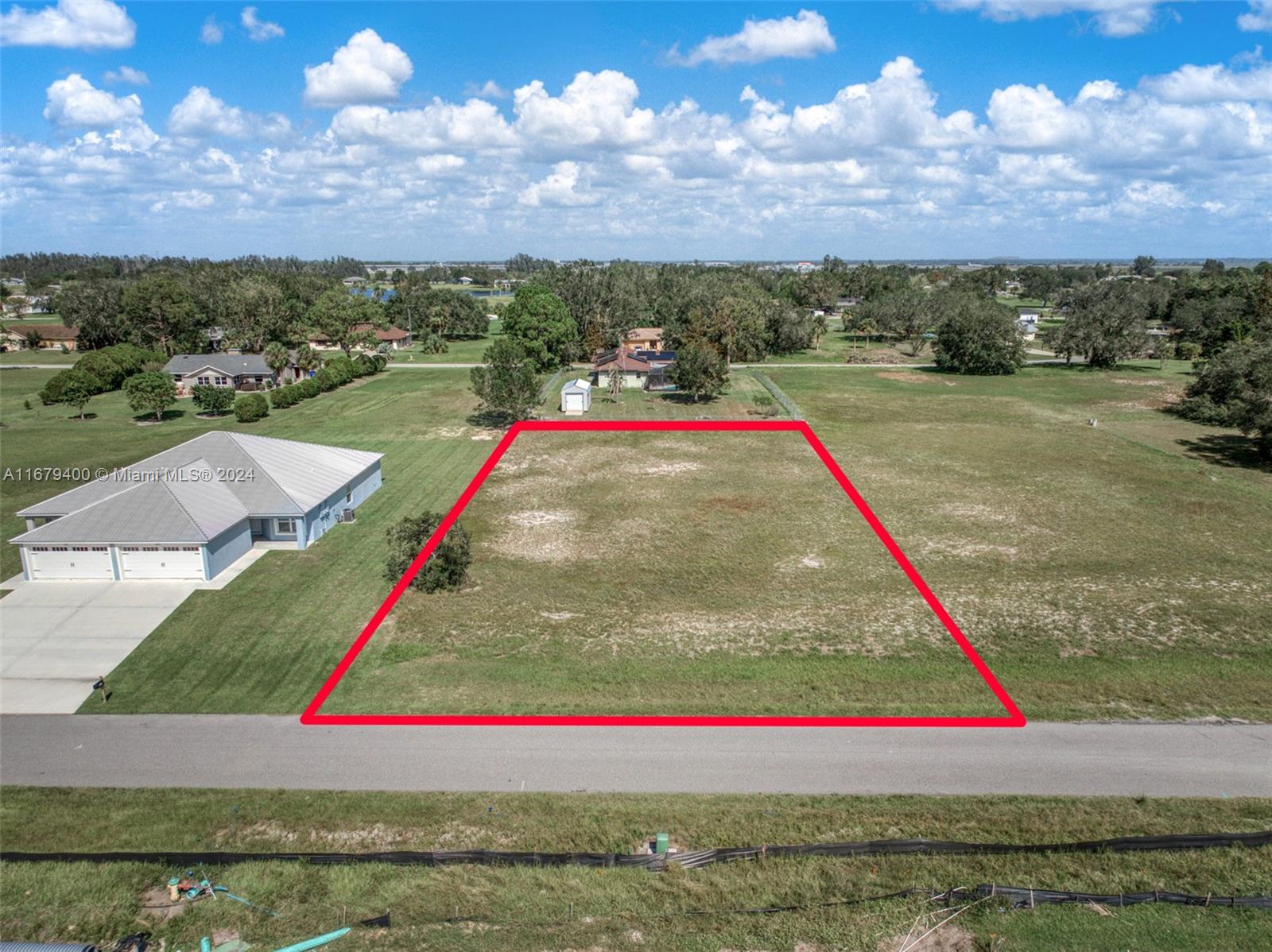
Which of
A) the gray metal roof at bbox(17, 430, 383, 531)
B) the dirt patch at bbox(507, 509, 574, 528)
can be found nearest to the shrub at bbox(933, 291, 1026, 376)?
the dirt patch at bbox(507, 509, 574, 528)

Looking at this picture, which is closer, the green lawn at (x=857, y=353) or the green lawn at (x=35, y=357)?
the green lawn at (x=35, y=357)

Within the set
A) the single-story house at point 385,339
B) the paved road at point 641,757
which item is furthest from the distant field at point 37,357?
the paved road at point 641,757

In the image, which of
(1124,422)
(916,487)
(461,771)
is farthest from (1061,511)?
(461,771)

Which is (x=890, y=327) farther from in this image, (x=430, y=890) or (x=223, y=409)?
(x=430, y=890)

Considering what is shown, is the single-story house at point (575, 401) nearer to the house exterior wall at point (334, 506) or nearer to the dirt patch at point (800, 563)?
the house exterior wall at point (334, 506)

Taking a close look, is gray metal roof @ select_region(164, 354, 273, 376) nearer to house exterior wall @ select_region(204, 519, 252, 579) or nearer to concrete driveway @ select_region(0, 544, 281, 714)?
house exterior wall @ select_region(204, 519, 252, 579)

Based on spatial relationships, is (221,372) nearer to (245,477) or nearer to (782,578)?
(245,477)
